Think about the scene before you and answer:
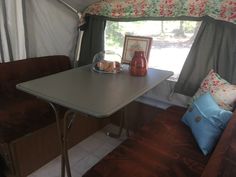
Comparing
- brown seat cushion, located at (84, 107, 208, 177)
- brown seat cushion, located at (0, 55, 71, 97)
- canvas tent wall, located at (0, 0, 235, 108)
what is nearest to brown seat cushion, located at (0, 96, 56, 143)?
brown seat cushion, located at (0, 55, 71, 97)

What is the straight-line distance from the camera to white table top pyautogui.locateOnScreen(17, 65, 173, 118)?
1.13 metres

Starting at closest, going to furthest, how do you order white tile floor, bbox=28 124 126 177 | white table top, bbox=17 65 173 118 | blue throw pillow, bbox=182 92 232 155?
white table top, bbox=17 65 173 118 < blue throw pillow, bbox=182 92 232 155 < white tile floor, bbox=28 124 126 177

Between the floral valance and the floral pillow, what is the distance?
1.38 feet

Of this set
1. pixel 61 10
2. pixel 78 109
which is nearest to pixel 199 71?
pixel 78 109

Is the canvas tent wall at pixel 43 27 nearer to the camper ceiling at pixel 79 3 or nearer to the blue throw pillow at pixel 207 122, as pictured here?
the camper ceiling at pixel 79 3

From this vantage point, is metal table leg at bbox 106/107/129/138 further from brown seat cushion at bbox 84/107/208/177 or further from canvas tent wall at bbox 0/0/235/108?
brown seat cushion at bbox 84/107/208/177

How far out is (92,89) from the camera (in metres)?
1.36

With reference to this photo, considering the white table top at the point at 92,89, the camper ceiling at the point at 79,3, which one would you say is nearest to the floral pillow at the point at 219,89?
the white table top at the point at 92,89

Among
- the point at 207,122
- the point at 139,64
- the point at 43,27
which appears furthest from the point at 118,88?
the point at 43,27

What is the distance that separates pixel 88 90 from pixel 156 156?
0.56 metres

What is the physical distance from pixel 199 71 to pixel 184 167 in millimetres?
903

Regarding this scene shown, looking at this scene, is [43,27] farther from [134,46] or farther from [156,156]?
[156,156]

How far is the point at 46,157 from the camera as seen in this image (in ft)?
5.91

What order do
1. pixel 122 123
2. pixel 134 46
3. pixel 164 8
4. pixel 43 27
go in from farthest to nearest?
pixel 43 27
pixel 122 123
pixel 134 46
pixel 164 8
